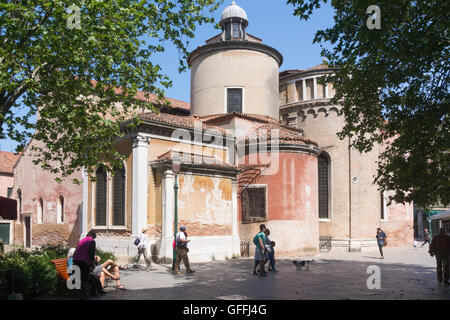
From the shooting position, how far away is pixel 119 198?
19.0 m

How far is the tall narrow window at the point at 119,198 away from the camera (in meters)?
18.7

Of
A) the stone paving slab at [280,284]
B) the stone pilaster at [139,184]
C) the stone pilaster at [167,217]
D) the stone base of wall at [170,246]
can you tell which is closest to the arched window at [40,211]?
the stone base of wall at [170,246]

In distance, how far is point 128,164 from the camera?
18469mm

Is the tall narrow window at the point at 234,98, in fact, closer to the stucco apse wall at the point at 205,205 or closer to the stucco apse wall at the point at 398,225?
the stucco apse wall at the point at 205,205

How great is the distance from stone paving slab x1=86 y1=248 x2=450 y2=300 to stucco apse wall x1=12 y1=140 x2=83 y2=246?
1217cm

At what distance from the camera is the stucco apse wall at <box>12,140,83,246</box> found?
26016 millimetres

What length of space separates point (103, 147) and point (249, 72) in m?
14.0

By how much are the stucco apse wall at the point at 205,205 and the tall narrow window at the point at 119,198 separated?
115 inches

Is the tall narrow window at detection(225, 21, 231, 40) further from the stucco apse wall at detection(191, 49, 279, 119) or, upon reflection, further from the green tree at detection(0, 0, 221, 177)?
the green tree at detection(0, 0, 221, 177)

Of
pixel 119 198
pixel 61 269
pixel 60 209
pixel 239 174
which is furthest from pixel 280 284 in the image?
pixel 60 209

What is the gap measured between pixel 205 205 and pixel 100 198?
550 cm

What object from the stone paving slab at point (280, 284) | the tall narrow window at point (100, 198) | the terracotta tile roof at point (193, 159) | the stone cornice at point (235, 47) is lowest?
the stone paving slab at point (280, 284)

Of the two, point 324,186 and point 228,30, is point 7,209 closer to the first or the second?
point 324,186
